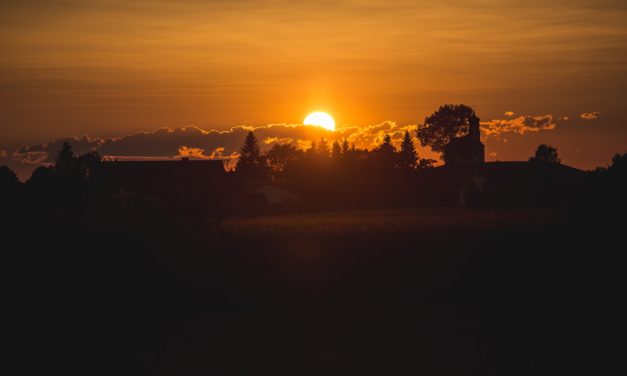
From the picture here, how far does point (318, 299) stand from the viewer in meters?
36.0

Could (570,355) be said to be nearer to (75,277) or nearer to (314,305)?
(314,305)

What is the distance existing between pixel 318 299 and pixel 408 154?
9547 cm

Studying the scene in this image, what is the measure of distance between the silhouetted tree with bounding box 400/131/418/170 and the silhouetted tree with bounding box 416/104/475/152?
3307 mm

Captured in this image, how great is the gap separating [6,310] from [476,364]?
16.8 m

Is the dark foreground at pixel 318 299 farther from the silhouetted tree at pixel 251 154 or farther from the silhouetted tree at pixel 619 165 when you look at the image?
the silhouetted tree at pixel 251 154

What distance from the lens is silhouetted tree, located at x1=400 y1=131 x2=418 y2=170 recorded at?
124719mm

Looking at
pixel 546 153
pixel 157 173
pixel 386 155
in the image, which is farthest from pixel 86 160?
pixel 546 153

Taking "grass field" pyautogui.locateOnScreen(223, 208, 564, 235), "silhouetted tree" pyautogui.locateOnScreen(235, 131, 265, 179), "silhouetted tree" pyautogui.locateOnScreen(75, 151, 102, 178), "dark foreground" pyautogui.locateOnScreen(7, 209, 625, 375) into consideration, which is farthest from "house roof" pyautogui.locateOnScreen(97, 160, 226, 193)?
"silhouetted tree" pyautogui.locateOnScreen(235, 131, 265, 179)

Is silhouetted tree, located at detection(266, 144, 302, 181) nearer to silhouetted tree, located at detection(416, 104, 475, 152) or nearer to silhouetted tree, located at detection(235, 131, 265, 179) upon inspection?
silhouetted tree, located at detection(235, 131, 265, 179)

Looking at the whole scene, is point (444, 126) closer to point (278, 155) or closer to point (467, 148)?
point (467, 148)

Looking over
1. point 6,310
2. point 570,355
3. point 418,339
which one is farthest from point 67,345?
point 570,355

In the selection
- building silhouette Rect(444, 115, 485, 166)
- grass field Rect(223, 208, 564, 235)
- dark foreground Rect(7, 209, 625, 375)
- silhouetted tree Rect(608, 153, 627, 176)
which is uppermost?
building silhouette Rect(444, 115, 485, 166)

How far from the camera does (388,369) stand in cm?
2506

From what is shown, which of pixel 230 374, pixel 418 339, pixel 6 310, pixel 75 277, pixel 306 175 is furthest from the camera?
pixel 306 175
